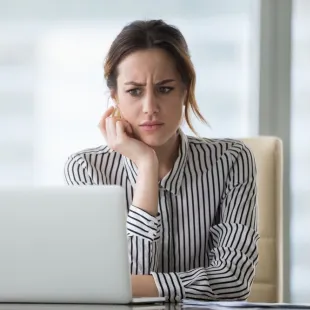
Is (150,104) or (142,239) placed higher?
(150,104)

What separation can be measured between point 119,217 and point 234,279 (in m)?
0.59

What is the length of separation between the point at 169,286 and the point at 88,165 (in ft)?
1.43

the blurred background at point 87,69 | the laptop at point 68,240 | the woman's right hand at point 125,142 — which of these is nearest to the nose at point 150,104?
the woman's right hand at point 125,142

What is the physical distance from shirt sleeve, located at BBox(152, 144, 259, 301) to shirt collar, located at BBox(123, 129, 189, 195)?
0.12 meters

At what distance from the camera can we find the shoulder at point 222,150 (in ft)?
6.58

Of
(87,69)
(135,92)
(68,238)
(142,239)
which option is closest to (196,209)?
(142,239)

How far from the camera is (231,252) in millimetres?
1849

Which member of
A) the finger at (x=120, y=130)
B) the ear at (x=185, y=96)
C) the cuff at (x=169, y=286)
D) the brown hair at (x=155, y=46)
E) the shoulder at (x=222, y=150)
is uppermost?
the brown hair at (x=155, y=46)

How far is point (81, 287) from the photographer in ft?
4.30

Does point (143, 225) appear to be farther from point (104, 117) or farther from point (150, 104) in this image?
point (104, 117)

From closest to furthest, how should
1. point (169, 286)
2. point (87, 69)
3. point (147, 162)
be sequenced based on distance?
point (169, 286) < point (147, 162) < point (87, 69)

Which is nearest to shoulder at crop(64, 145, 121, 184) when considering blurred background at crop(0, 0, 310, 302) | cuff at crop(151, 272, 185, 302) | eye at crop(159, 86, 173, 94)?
eye at crop(159, 86, 173, 94)

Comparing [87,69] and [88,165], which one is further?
[87,69]

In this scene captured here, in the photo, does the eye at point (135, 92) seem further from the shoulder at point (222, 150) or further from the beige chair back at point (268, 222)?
the beige chair back at point (268, 222)
